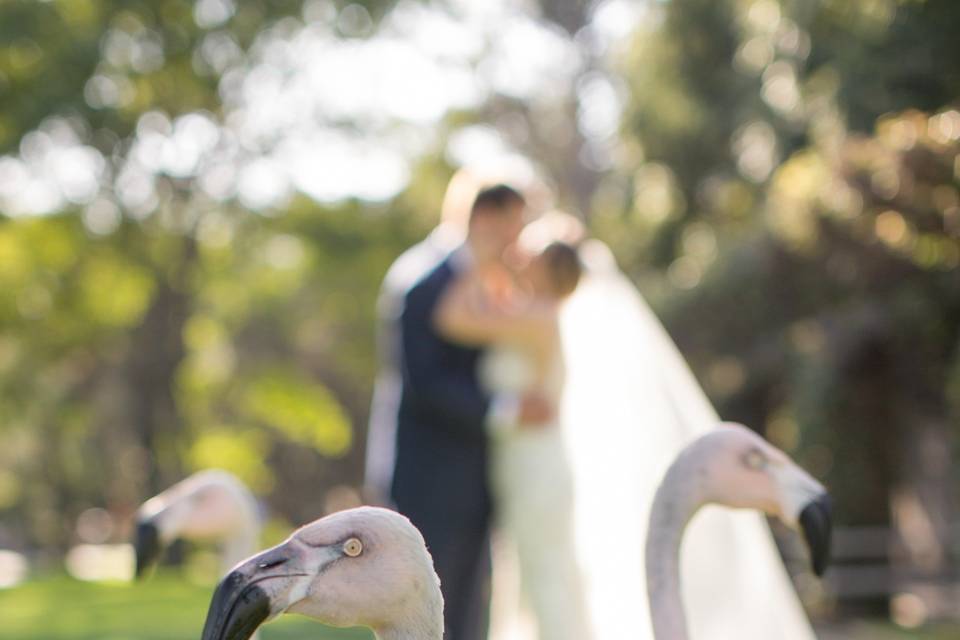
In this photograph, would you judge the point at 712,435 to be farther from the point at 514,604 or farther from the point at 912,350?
the point at 912,350

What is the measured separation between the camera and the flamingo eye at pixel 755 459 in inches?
140

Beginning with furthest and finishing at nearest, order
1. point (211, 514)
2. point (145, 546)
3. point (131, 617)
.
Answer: point (131, 617), point (211, 514), point (145, 546)

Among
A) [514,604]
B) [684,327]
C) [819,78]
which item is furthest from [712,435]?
[684,327]

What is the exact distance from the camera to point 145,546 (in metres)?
4.29

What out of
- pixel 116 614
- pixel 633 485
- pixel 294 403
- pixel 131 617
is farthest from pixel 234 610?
pixel 294 403

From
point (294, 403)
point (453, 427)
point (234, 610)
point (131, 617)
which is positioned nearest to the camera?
point (234, 610)

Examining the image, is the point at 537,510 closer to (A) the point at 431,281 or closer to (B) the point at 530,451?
(B) the point at 530,451

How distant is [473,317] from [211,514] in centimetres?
118

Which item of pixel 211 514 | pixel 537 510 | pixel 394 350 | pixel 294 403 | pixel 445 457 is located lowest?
pixel 294 403

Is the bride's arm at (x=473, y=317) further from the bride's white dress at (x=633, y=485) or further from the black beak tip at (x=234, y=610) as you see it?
the black beak tip at (x=234, y=610)

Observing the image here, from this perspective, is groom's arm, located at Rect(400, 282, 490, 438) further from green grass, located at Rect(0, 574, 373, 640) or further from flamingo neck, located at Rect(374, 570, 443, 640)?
green grass, located at Rect(0, 574, 373, 640)

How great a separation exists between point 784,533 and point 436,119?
8883mm

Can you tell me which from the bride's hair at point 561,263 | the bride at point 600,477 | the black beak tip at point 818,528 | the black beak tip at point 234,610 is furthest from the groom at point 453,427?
the black beak tip at point 234,610

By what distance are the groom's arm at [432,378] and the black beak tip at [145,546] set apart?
1.08m
